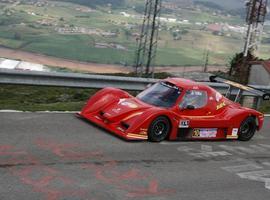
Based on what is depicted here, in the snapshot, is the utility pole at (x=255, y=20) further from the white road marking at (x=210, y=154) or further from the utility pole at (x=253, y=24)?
the white road marking at (x=210, y=154)

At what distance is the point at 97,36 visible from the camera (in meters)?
58.5

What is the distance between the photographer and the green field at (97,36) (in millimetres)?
46812

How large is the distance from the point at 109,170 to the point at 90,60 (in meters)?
34.9

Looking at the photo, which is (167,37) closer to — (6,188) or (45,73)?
(45,73)

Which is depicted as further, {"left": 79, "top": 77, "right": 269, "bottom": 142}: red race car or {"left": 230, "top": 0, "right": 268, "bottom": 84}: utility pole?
{"left": 230, "top": 0, "right": 268, "bottom": 84}: utility pole

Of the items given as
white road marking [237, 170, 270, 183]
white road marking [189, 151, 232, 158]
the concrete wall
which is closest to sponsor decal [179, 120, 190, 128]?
white road marking [189, 151, 232, 158]

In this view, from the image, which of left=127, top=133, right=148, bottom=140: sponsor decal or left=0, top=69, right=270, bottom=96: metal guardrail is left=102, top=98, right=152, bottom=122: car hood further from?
left=0, top=69, right=270, bottom=96: metal guardrail

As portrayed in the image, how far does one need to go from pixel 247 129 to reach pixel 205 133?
1404mm

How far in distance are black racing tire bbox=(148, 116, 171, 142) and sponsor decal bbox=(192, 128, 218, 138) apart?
2.41 feet

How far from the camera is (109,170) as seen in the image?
328 inches

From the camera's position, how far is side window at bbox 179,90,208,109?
1162 centimetres

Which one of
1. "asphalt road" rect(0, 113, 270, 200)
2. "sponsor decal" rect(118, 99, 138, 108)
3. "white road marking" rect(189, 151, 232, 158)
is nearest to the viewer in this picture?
"asphalt road" rect(0, 113, 270, 200)

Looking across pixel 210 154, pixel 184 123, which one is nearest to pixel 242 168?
pixel 210 154

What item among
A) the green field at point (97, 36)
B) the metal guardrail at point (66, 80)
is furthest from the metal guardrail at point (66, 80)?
the green field at point (97, 36)
